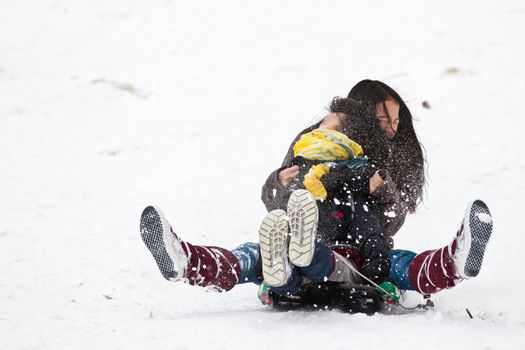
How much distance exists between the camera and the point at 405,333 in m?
2.65

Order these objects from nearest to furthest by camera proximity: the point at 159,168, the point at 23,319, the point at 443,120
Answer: the point at 23,319
the point at 159,168
the point at 443,120

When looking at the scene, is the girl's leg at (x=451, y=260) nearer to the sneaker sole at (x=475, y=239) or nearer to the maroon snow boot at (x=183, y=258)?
the sneaker sole at (x=475, y=239)

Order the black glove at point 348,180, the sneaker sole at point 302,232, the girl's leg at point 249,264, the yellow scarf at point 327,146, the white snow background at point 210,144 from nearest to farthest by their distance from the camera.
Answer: the sneaker sole at point 302,232
the white snow background at point 210,144
the girl's leg at point 249,264
the black glove at point 348,180
the yellow scarf at point 327,146

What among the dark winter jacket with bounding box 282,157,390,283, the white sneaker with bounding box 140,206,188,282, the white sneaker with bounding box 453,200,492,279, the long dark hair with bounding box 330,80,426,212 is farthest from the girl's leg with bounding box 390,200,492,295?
the white sneaker with bounding box 140,206,188,282

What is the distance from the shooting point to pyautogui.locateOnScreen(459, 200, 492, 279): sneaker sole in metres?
2.70

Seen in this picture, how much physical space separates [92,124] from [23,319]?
381 cm

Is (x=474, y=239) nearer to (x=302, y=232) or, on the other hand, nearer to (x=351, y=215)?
(x=302, y=232)

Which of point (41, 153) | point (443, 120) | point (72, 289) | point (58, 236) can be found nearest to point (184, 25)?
point (41, 153)

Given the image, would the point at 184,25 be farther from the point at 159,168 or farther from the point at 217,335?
the point at 217,335

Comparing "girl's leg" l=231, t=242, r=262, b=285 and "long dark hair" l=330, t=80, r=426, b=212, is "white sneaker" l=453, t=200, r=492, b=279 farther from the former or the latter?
"long dark hair" l=330, t=80, r=426, b=212

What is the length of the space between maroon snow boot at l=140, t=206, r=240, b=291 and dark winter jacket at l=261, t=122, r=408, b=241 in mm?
487

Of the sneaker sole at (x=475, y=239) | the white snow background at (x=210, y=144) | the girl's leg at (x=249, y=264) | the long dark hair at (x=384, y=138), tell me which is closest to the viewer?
the sneaker sole at (x=475, y=239)

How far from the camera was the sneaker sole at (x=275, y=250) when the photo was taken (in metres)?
2.85

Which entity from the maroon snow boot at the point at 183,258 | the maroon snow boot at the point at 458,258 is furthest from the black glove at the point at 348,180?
the maroon snow boot at the point at 183,258
